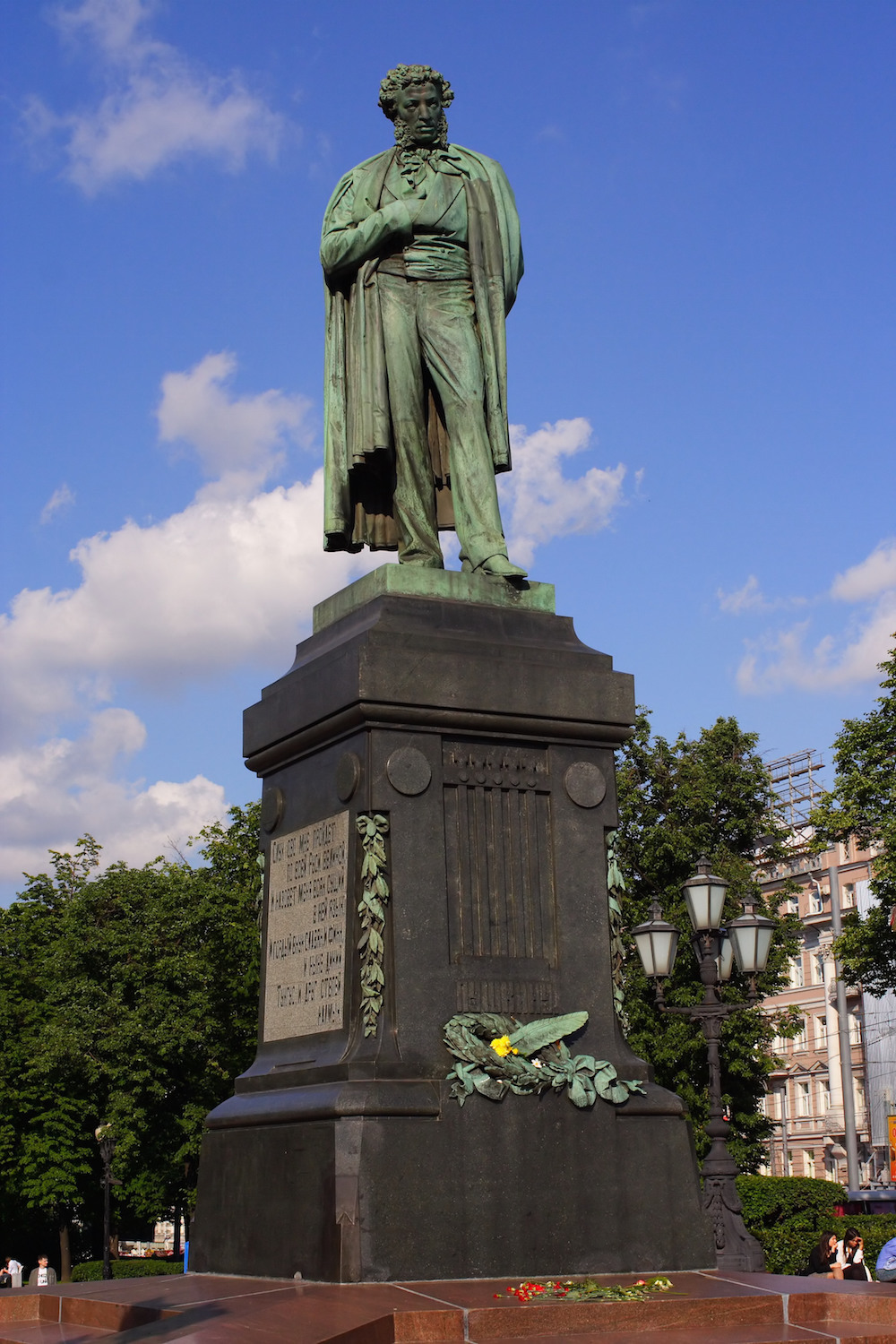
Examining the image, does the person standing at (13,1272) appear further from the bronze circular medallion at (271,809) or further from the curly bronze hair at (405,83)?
the curly bronze hair at (405,83)

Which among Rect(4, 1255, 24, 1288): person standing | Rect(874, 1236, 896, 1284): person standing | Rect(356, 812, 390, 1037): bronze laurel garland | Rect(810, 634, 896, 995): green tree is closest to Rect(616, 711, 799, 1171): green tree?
Rect(810, 634, 896, 995): green tree

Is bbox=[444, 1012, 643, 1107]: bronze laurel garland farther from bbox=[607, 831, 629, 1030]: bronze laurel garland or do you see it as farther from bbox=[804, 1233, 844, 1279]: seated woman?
bbox=[804, 1233, 844, 1279]: seated woman

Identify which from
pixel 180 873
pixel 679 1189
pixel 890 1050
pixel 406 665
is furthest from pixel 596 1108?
pixel 890 1050

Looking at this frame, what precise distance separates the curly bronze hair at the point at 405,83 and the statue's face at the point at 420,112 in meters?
0.04

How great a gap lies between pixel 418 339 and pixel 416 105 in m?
1.56

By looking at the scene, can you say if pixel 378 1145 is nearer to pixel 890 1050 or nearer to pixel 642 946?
pixel 642 946

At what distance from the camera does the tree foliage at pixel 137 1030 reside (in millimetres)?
40375

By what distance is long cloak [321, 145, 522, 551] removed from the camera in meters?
10.1

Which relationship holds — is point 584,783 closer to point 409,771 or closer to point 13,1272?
point 409,771

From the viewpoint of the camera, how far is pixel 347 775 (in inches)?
341

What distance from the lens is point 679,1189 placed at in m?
8.35

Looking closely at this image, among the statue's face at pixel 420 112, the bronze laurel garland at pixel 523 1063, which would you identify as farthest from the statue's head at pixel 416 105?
the bronze laurel garland at pixel 523 1063

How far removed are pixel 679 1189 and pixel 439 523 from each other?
4.44 meters

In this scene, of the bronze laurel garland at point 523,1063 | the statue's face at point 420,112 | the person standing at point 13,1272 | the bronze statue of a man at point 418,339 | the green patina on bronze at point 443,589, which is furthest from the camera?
the person standing at point 13,1272
